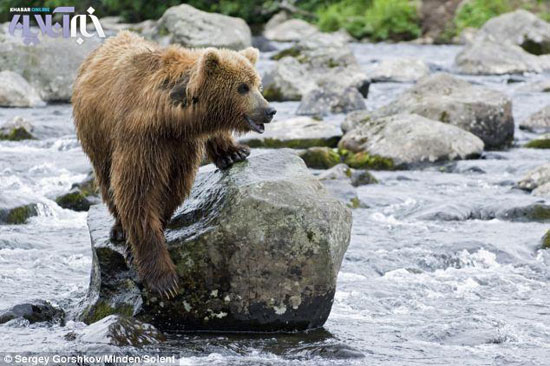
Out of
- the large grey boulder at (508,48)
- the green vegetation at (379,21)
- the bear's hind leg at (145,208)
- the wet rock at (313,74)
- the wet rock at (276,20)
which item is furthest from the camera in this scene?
the wet rock at (276,20)

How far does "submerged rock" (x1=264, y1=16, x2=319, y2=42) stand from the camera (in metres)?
36.8

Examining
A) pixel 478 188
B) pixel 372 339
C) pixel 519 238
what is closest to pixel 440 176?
pixel 478 188

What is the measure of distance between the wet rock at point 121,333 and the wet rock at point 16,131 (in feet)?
32.7

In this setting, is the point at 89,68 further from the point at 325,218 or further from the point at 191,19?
the point at 191,19

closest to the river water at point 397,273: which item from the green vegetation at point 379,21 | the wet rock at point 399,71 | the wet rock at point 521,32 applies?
the wet rock at point 399,71

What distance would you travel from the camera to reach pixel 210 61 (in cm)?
660

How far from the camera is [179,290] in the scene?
7230 millimetres

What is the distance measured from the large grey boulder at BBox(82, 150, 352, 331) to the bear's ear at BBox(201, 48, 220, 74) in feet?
3.50

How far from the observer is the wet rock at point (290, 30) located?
3680cm

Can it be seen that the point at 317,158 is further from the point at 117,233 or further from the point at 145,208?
the point at 145,208

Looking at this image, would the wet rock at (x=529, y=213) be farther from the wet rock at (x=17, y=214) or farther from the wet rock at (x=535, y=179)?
the wet rock at (x=17, y=214)

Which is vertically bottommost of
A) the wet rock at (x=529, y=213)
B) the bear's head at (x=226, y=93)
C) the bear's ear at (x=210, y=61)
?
the wet rock at (x=529, y=213)

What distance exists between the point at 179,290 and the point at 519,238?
5077 millimetres

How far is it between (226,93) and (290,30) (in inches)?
1246
